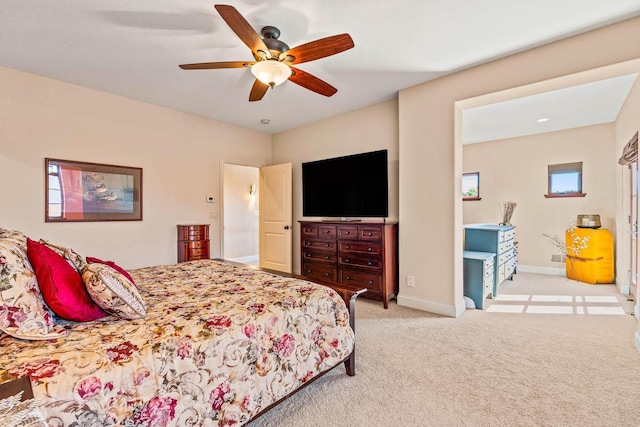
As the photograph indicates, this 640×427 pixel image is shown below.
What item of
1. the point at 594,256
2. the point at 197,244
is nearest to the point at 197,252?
the point at 197,244

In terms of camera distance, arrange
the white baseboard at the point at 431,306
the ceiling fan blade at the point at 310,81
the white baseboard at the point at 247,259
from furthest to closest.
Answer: the white baseboard at the point at 247,259 → the white baseboard at the point at 431,306 → the ceiling fan blade at the point at 310,81

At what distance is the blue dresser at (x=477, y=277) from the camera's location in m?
3.42

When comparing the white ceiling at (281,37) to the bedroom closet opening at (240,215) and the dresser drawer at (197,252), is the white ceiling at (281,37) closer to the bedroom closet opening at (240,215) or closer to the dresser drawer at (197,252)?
the dresser drawer at (197,252)

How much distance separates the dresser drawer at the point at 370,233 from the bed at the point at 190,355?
5.36ft

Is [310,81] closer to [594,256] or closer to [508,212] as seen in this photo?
[508,212]

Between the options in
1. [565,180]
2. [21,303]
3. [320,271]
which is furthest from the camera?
[565,180]

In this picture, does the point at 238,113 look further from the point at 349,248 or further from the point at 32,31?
the point at 349,248

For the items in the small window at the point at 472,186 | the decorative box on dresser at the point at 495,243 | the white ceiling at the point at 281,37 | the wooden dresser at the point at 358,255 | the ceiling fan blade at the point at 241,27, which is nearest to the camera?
the ceiling fan blade at the point at 241,27

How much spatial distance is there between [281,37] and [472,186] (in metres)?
5.19

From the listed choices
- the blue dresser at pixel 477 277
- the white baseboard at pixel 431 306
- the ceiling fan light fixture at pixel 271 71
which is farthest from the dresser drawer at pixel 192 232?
the blue dresser at pixel 477 277

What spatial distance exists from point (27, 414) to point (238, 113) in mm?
4203

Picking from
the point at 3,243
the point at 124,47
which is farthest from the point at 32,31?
the point at 3,243

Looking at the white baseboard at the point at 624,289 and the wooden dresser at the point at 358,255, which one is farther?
the white baseboard at the point at 624,289

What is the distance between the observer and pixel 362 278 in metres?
3.69
